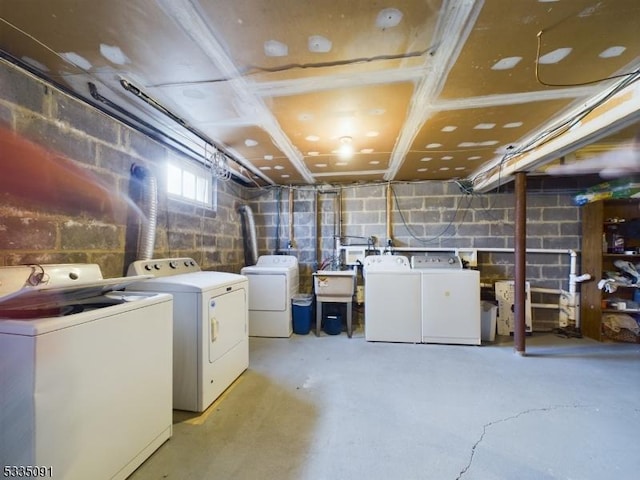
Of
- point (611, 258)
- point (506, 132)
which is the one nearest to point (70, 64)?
point (506, 132)

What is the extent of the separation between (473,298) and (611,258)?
1.96m

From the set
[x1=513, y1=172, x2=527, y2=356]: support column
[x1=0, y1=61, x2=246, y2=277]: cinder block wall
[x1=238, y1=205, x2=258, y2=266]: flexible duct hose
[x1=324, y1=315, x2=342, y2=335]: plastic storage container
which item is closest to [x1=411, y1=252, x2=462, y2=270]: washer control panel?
[x1=513, y1=172, x2=527, y2=356]: support column

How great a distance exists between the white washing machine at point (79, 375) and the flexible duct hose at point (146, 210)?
1.82 feet

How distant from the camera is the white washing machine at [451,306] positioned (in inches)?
134

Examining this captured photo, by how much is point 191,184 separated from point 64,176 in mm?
1435

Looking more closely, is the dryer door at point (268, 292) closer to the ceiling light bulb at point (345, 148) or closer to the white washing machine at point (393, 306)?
the white washing machine at point (393, 306)

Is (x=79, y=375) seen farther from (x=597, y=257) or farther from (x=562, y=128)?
(x=597, y=257)

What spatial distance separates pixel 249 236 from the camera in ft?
14.1

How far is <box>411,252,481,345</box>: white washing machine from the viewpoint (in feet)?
11.2

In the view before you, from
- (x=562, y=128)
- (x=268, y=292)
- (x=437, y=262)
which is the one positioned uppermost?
(x=562, y=128)

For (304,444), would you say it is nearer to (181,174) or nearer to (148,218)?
(148,218)

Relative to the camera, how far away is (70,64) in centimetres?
153

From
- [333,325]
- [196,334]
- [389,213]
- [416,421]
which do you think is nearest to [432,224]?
[389,213]

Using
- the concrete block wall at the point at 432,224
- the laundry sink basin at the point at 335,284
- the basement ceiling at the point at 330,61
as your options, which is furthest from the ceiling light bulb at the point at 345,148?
the laundry sink basin at the point at 335,284
